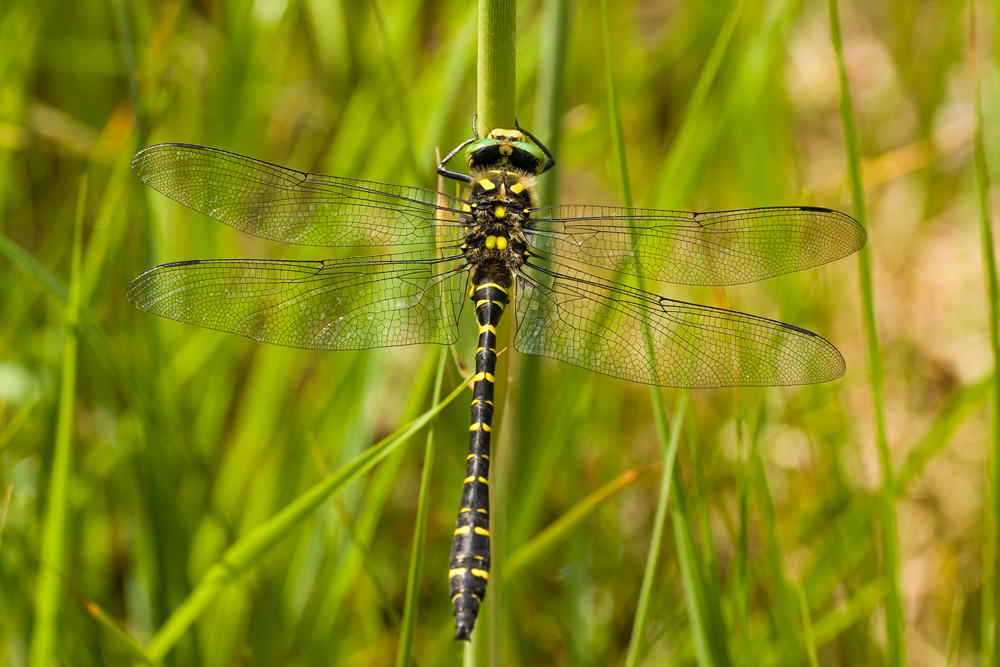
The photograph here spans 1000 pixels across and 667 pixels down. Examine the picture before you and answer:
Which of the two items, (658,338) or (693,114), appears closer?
(658,338)

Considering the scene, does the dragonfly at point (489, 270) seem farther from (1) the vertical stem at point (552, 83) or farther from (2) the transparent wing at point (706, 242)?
(1) the vertical stem at point (552, 83)

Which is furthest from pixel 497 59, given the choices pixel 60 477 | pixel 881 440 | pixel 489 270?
pixel 60 477

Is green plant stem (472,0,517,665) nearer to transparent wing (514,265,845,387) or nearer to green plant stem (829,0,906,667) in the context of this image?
transparent wing (514,265,845,387)

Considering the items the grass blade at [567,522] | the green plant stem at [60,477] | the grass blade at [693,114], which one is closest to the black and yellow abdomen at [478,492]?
the grass blade at [567,522]

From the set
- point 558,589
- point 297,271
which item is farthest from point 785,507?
point 297,271

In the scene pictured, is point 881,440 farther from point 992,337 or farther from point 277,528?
point 277,528

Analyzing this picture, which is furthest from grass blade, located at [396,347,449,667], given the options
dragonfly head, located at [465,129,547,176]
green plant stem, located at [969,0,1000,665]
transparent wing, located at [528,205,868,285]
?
green plant stem, located at [969,0,1000,665]
